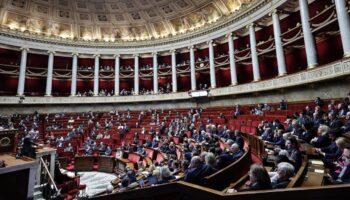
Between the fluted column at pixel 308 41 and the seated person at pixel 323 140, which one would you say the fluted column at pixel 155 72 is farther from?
the seated person at pixel 323 140

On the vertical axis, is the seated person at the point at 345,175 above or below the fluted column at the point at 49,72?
below

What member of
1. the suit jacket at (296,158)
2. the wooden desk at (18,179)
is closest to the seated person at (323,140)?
the suit jacket at (296,158)

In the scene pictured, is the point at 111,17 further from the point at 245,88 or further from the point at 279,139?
the point at 279,139

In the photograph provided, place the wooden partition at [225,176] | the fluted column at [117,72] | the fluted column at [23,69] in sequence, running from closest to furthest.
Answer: the wooden partition at [225,176]
the fluted column at [23,69]
the fluted column at [117,72]

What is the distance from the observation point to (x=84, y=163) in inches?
414

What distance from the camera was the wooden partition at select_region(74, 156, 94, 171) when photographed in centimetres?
1044

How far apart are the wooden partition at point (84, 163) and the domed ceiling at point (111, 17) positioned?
49.4 ft

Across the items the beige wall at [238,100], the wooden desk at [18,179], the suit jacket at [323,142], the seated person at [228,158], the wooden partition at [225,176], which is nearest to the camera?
the wooden partition at [225,176]

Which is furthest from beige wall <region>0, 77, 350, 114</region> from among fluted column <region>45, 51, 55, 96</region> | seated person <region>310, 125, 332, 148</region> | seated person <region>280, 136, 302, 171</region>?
seated person <region>280, 136, 302, 171</region>

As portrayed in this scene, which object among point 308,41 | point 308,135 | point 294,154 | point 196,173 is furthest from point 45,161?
point 308,41

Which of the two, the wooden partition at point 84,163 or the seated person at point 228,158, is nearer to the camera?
the seated person at point 228,158

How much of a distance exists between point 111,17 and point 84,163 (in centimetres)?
1679

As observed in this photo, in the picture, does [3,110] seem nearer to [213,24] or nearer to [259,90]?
[213,24]

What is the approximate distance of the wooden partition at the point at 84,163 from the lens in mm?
10438
